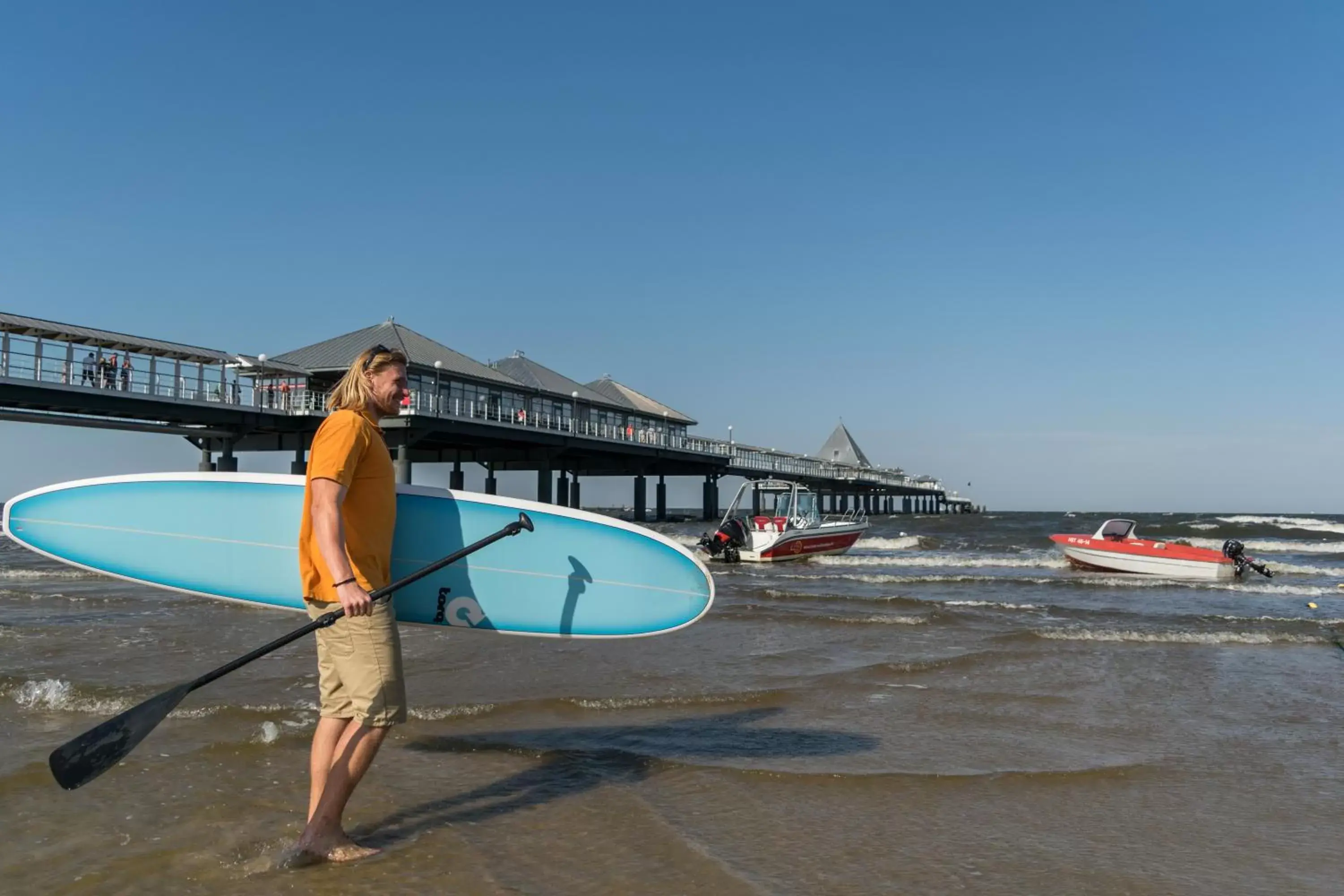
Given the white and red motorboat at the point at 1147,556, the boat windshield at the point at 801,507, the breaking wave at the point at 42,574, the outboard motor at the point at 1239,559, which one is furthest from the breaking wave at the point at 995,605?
the breaking wave at the point at 42,574

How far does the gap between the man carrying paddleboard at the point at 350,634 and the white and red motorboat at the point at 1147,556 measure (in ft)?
63.6

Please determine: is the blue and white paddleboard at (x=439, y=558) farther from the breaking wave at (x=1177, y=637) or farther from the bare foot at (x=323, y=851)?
the breaking wave at (x=1177, y=637)

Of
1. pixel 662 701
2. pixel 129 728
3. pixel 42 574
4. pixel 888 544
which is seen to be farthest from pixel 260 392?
pixel 129 728

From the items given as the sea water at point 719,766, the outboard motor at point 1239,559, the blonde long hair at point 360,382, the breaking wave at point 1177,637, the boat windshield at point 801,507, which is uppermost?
the blonde long hair at point 360,382

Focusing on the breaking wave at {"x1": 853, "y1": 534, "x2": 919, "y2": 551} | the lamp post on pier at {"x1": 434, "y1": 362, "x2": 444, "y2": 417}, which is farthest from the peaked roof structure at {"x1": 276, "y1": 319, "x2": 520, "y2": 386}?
the breaking wave at {"x1": 853, "y1": 534, "x2": 919, "y2": 551}

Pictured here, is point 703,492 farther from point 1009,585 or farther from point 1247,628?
point 1247,628

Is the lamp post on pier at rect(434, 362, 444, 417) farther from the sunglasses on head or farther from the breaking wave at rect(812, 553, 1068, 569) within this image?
the sunglasses on head

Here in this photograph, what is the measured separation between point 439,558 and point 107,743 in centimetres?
159

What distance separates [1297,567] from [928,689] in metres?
21.6

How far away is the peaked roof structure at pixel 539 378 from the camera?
52906mm

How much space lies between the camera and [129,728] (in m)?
3.57

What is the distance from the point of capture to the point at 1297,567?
76.2 feet

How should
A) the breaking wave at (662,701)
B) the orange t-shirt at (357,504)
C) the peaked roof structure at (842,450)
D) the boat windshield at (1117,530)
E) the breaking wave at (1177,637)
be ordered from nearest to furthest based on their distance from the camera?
the orange t-shirt at (357,504) < the breaking wave at (662,701) < the breaking wave at (1177,637) < the boat windshield at (1117,530) < the peaked roof structure at (842,450)

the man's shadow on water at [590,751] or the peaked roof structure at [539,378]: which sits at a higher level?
the peaked roof structure at [539,378]
